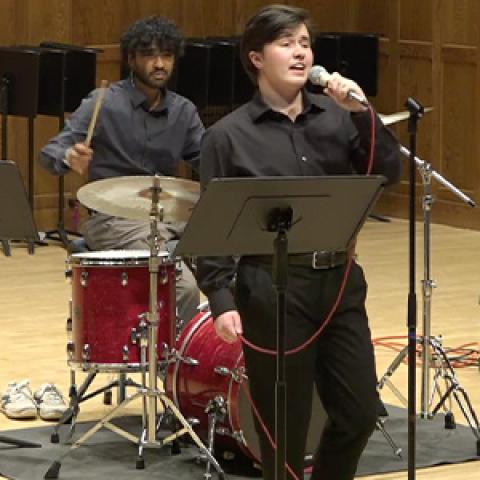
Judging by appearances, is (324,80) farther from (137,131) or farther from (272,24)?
(137,131)

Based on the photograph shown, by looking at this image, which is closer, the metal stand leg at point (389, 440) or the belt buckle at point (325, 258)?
the belt buckle at point (325, 258)

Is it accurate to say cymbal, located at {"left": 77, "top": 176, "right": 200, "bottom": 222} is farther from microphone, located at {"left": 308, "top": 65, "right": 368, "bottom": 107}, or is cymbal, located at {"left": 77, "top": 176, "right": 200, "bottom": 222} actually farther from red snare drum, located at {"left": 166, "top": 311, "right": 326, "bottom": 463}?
microphone, located at {"left": 308, "top": 65, "right": 368, "bottom": 107}

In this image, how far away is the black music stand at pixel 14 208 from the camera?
504cm

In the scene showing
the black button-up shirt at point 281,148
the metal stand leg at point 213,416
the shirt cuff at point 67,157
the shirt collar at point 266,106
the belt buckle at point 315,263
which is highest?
the shirt collar at point 266,106

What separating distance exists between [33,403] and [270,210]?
107 inches

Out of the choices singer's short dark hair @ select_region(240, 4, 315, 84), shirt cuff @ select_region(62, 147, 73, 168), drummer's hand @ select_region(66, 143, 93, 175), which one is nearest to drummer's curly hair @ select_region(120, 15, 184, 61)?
shirt cuff @ select_region(62, 147, 73, 168)

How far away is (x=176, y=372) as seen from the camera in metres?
6.00

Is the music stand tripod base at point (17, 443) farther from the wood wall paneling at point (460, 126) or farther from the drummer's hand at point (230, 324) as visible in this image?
the wood wall paneling at point (460, 126)

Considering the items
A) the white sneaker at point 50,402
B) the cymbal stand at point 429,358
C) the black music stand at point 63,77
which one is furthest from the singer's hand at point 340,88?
the black music stand at point 63,77

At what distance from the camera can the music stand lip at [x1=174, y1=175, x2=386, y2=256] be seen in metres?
4.11

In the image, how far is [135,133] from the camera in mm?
6848

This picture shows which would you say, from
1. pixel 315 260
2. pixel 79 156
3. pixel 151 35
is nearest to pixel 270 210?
pixel 315 260

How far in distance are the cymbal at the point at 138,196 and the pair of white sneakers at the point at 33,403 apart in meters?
1.16

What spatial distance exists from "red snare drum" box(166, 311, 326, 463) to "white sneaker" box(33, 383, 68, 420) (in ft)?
2.37
